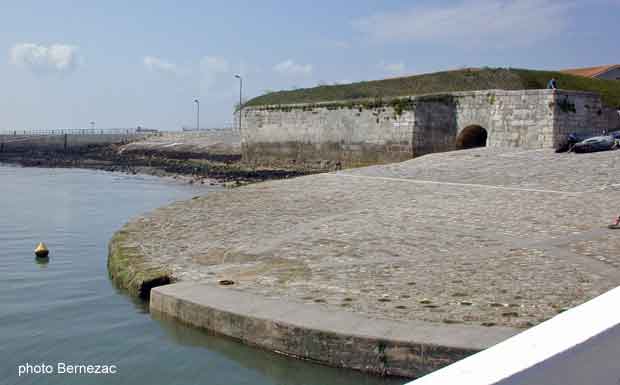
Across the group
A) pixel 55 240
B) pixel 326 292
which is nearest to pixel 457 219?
pixel 326 292

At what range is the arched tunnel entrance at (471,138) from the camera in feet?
83.9

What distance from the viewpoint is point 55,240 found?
45.0ft

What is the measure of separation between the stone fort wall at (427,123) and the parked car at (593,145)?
2017 mm

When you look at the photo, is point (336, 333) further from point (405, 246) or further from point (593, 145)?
point (593, 145)

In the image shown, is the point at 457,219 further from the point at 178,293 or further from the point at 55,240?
the point at 55,240

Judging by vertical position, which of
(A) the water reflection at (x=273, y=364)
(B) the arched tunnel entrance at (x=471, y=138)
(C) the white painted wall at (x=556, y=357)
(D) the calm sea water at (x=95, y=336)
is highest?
(B) the arched tunnel entrance at (x=471, y=138)

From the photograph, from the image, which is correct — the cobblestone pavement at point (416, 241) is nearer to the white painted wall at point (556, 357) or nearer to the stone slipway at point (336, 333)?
the stone slipway at point (336, 333)

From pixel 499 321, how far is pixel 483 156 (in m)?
15.9

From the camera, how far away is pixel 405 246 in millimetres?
9133

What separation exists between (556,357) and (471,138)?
992 inches

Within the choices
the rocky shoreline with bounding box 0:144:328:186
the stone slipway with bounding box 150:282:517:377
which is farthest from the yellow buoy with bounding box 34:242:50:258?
the rocky shoreline with bounding box 0:144:328:186

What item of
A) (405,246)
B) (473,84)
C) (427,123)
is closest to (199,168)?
(473,84)

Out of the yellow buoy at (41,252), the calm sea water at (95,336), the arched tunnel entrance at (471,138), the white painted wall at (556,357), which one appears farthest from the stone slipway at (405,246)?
the arched tunnel entrance at (471,138)

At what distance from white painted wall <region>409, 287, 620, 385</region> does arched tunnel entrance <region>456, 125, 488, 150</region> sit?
23819 mm
